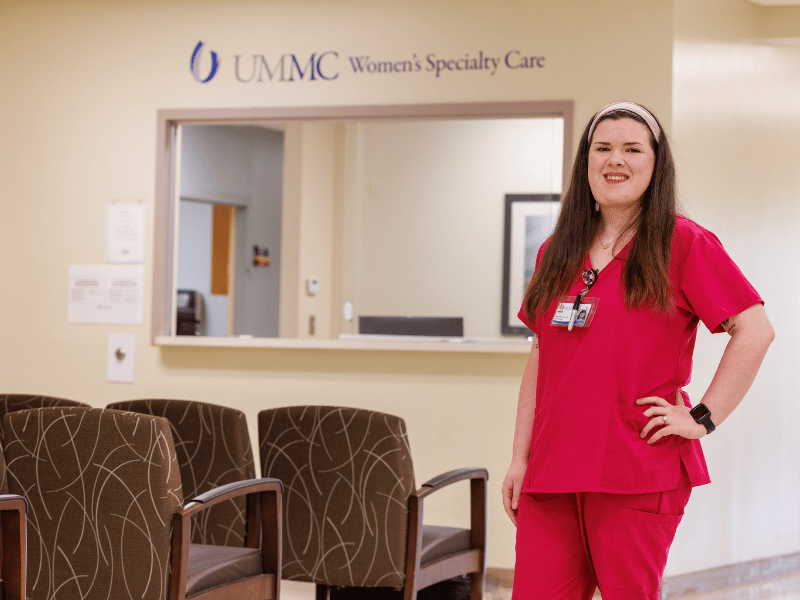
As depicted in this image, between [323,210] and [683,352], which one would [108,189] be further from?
[683,352]

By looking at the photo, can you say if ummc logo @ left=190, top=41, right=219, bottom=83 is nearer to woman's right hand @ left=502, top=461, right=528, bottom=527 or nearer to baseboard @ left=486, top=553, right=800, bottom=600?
baseboard @ left=486, top=553, right=800, bottom=600

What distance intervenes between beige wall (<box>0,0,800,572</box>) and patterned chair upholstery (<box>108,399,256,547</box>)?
51.2 inches

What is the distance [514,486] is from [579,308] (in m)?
0.40

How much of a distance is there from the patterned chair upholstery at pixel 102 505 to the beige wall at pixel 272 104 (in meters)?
1.92

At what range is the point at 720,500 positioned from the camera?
13.4ft

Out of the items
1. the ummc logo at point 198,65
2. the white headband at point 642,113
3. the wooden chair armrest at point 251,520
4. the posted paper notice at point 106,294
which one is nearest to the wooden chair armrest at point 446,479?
the wooden chair armrest at point 251,520

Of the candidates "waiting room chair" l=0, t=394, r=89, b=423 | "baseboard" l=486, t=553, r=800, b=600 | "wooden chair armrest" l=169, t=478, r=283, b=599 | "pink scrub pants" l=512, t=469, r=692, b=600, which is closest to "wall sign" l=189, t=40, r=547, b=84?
"waiting room chair" l=0, t=394, r=89, b=423

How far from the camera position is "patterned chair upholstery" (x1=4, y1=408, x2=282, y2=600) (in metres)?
2.12

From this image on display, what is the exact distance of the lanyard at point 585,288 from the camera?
1.62 m

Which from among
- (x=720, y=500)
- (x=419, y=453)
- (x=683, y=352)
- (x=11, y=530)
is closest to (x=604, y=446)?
(x=683, y=352)

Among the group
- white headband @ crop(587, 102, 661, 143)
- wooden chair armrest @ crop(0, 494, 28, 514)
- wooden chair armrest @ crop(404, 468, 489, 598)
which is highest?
white headband @ crop(587, 102, 661, 143)

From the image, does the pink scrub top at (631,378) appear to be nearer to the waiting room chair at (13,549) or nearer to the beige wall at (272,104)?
the waiting room chair at (13,549)

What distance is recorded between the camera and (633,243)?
5.40ft

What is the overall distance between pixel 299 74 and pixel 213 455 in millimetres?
2076
